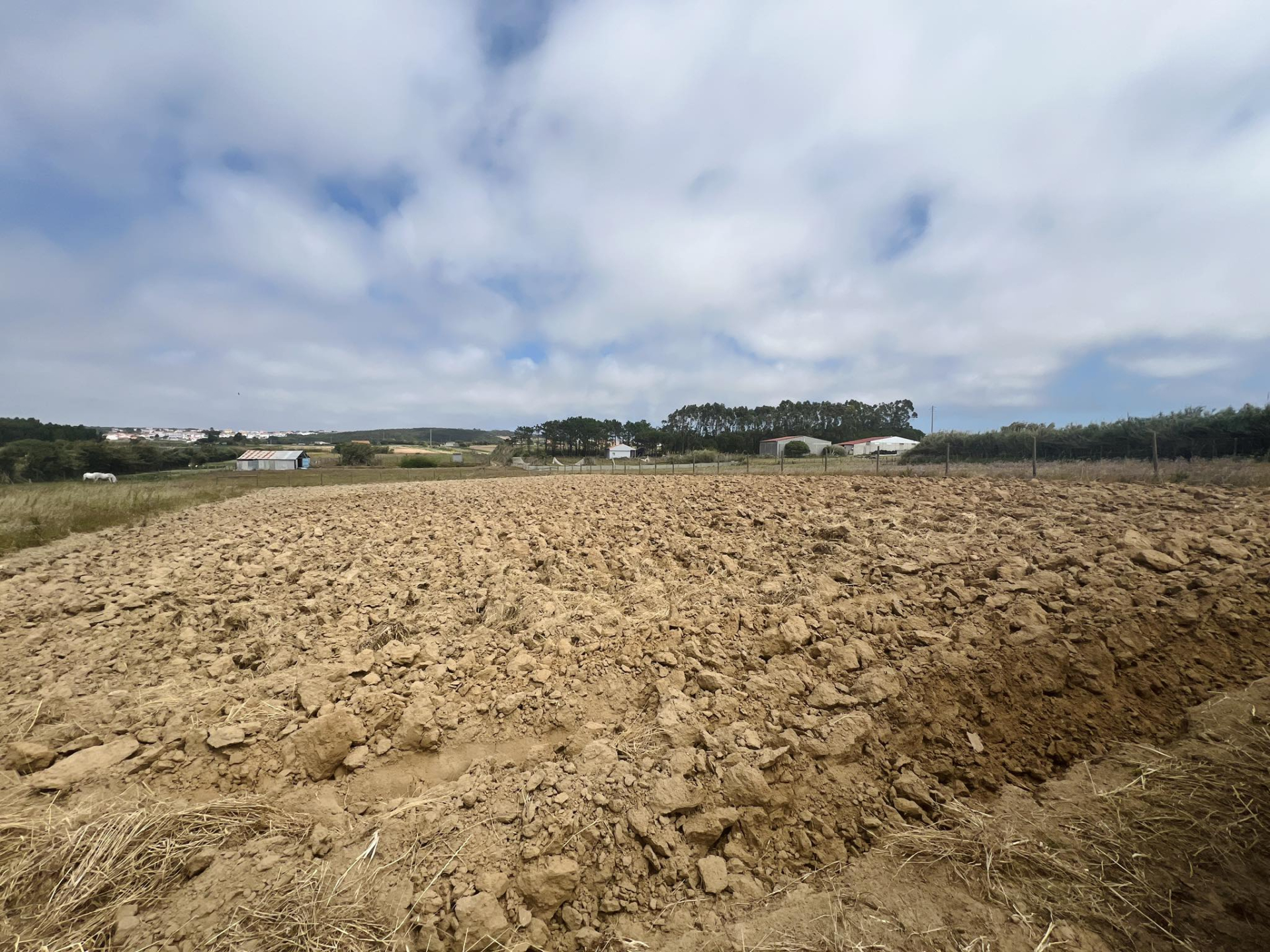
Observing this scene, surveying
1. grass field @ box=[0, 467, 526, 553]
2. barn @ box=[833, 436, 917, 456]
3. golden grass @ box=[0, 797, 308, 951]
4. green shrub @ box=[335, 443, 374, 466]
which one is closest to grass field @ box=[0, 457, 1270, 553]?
grass field @ box=[0, 467, 526, 553]

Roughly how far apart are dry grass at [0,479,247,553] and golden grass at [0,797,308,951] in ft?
37.5

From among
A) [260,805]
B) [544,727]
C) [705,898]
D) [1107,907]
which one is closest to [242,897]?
[260,805]

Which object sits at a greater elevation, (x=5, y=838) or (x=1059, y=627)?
(x=1059, y=627)

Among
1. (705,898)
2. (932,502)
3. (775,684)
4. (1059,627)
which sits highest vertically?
(932,502)

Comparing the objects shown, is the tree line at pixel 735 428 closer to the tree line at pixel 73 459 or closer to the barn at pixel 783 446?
the barn at pixel 783 446

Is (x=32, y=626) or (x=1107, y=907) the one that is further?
(x=32, y=626)

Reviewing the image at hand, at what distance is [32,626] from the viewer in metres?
5.09

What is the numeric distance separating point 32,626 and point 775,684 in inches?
287

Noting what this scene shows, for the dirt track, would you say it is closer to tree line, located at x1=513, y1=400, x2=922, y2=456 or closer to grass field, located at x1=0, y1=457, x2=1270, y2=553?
grass field, located at x1=0, y1=457, x2=1270, y2=553

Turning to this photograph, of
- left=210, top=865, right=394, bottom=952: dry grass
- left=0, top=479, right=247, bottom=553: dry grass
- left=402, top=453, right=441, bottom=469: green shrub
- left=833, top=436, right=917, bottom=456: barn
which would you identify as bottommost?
left=210, top=865, right=394, bottom=952: dry grass

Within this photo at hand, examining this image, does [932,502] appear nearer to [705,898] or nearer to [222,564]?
[705,898]

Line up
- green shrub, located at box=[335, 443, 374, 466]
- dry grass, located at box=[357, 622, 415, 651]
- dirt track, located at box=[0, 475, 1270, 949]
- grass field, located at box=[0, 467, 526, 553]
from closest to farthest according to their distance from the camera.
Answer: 1. dirt track, located at box=[0, 475, 1270, 949]
2. dry grass, located at box=[357, 622, 415, 651]
3. grass field, located at box=[0, 467, 526, 553]
4. green shrub, located at box=[335, 443, 374, 466]

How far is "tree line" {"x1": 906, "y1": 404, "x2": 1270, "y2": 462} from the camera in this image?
20.1 metres

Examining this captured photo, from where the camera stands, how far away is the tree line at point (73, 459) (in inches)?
1260
